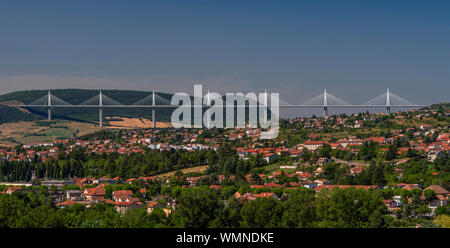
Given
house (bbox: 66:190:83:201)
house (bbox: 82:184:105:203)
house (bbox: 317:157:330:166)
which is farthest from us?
house (bbox: 317:157:330:166)

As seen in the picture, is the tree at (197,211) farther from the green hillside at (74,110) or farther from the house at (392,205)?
the green hillside at (74,110)

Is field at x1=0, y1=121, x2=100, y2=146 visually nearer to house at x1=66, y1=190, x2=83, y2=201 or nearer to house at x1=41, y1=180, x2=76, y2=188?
house at x1=41, y1=180, x2=76, y2=188

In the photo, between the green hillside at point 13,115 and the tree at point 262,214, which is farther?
the green hillside at point 13,115

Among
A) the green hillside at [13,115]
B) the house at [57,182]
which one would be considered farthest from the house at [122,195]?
the green hillside at [13,115]

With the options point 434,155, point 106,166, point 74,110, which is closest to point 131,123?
point 74,110

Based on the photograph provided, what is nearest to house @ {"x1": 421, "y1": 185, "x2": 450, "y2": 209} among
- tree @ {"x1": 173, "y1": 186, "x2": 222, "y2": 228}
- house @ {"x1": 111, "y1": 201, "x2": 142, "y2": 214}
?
tree @ {"x1": 173, "y1": 186, "x2": 222, "y2": 228}

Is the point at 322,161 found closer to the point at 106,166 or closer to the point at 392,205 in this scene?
the point at 392,205
